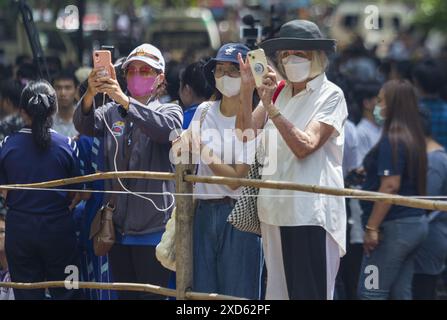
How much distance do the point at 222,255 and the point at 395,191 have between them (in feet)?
4.95

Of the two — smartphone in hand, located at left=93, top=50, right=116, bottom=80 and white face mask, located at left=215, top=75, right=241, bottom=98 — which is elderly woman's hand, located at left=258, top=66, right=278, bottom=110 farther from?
smartphone in hand, located at left=93, top=50, right=116, bottom=80

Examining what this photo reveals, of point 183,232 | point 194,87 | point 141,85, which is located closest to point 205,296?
point 183,232

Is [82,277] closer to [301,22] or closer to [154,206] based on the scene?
[154,206]

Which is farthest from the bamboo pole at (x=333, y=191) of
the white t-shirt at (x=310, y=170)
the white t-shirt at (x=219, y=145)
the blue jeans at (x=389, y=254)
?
the blue jeans at (x=389, y=254)

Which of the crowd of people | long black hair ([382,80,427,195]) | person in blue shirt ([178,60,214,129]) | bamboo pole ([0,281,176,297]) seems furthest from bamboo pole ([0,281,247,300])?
long black hair ([382,80,427,195])

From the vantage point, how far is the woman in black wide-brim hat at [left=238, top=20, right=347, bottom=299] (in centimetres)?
556

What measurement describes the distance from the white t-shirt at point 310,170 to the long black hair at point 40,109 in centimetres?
145

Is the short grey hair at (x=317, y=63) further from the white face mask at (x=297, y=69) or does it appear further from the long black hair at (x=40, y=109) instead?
the long black hair at (x=40, y=109)

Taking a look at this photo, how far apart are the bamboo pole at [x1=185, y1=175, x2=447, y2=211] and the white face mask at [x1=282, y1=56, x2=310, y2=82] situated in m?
0.64

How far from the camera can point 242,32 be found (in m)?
8.12

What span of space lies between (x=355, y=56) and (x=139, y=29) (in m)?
5.21

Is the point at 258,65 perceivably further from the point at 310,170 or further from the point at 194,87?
the point at 194,87

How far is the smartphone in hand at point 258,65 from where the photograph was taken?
18.1 feet

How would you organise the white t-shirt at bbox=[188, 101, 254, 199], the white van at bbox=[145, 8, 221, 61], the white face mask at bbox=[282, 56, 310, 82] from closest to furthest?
the white face mask at bbox=[282, 56, 310, 82]
the white t-shirt at bbox=[188, 101, 254, 199]
the white van at bbox=[145, 8, 221, 61]
